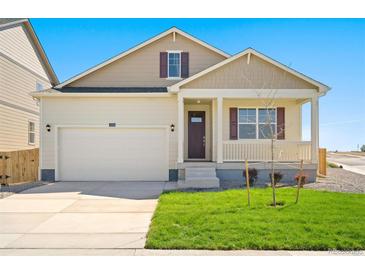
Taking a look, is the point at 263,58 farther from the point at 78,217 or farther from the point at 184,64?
the point at 78,217

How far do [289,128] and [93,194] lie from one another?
9.42m

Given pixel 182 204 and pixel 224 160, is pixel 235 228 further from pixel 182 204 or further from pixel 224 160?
pixel 224 160

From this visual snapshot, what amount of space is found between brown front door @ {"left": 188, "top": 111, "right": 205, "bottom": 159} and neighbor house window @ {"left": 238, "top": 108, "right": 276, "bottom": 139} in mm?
1858

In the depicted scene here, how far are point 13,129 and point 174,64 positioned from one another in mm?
9375

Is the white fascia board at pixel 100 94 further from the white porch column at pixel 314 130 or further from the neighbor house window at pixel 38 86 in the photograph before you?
the neighbor house window at pixel 38 86

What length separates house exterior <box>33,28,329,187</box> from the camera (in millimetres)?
12414

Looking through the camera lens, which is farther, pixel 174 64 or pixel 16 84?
pixel 16 84

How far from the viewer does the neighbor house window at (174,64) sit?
14867 mm

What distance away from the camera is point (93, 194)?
385 inches

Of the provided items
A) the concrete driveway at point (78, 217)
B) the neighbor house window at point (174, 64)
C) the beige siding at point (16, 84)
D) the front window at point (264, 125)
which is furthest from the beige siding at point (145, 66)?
the concrete driveway at point (78, 217)

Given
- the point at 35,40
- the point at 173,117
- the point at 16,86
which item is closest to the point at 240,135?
the point at 173,117

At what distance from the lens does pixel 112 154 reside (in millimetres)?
13172

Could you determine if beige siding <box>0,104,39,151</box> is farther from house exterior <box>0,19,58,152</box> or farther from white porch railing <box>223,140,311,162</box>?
white porch railing <box>223,140,311,162</box>

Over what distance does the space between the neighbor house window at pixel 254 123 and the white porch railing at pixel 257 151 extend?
2.78ft
